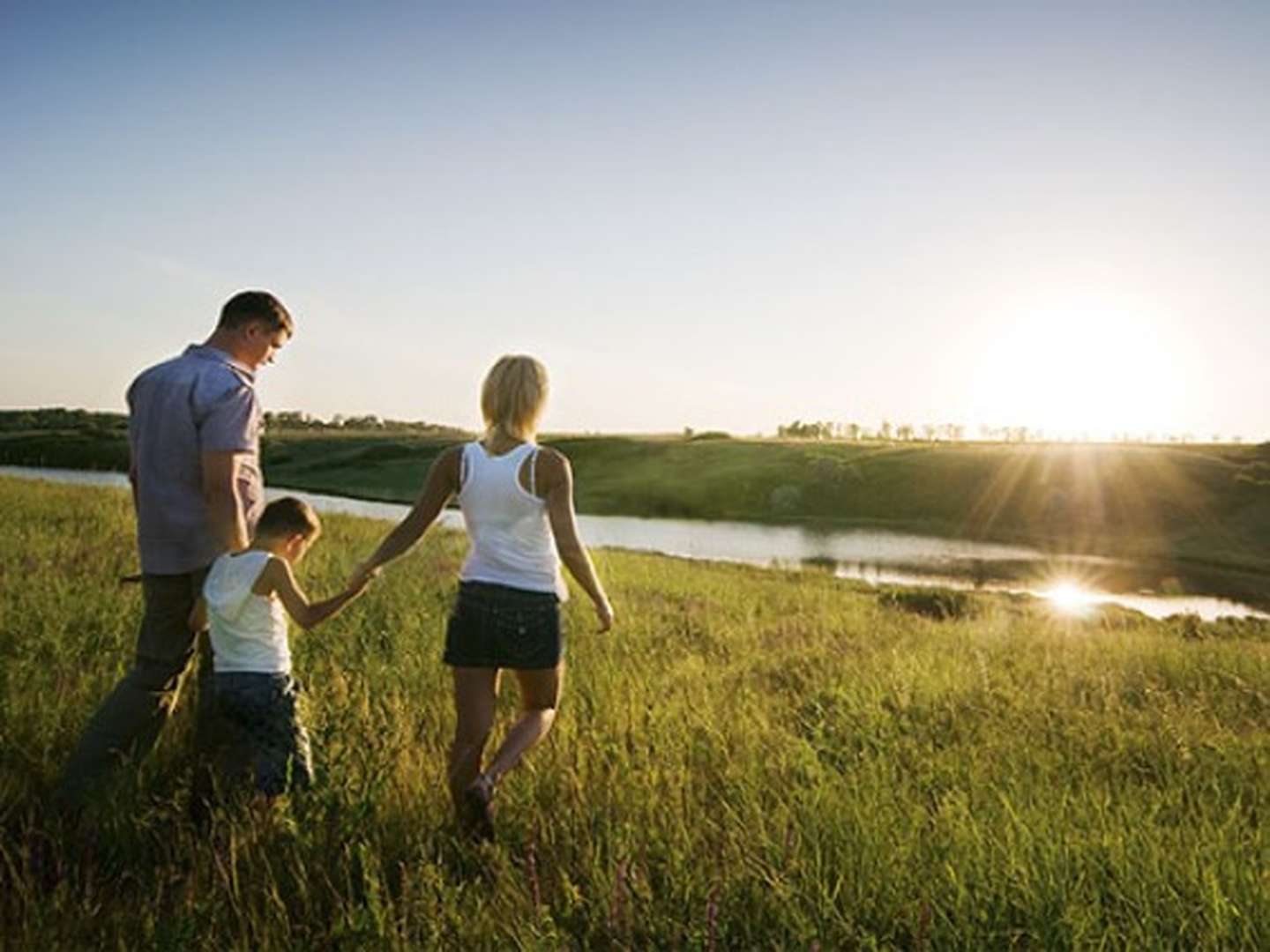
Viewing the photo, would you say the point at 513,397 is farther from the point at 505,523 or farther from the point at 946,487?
the point at 946,487

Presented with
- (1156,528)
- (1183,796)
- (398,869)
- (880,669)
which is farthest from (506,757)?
(1156,528)

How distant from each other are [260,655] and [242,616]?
0.65ft

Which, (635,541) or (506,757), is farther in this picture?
(635,541)

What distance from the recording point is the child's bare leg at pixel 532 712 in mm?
3750

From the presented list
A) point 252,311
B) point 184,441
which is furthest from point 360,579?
point 252,311

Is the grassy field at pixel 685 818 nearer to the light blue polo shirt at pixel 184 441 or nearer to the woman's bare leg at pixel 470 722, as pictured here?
the woman's bare leg at pixel 470 722

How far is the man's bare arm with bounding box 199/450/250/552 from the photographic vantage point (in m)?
3.80

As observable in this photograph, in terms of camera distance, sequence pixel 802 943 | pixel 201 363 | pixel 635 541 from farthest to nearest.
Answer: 1. pixel 635 541
2. pixel 201 363
3. pixel 802 943

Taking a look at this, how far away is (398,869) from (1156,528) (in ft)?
196

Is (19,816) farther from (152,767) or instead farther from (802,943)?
(802,943)

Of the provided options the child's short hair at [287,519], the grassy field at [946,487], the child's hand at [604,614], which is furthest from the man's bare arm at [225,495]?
the grassy field at [946,487]

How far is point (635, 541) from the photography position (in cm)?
4178

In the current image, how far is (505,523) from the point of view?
3707mm

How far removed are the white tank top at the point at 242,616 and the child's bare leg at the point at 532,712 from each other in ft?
3.73
